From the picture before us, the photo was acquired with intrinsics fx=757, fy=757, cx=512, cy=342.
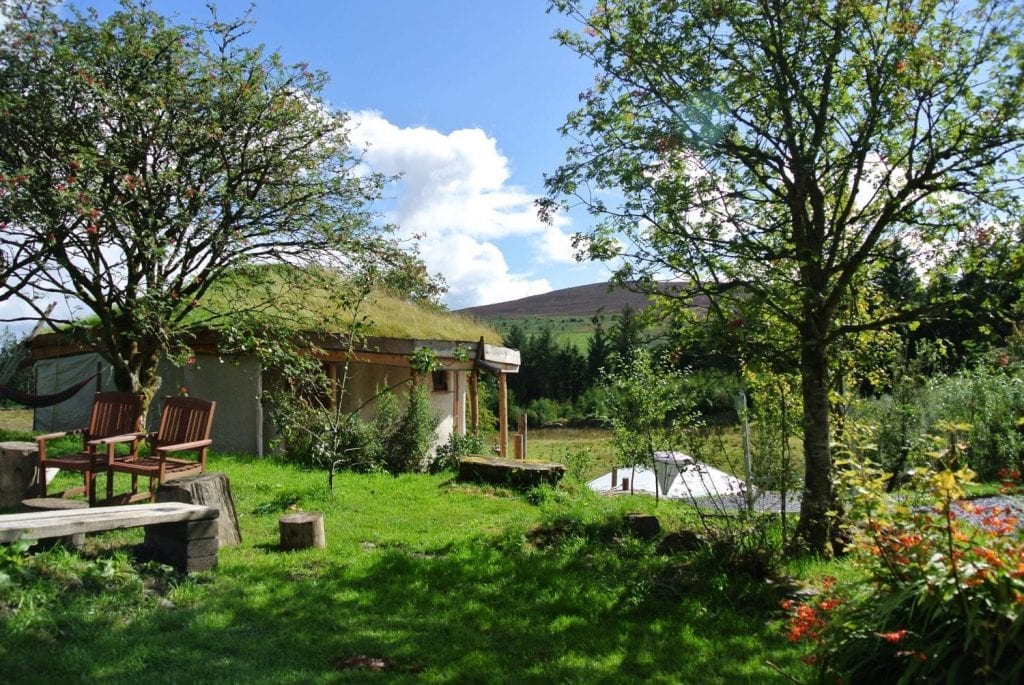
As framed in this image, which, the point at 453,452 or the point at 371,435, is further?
the point at 453,452

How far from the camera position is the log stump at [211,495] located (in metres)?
5.75

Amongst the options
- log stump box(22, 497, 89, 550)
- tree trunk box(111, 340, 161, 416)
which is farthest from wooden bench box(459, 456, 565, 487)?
log stump box(22, 497, 89, 550)

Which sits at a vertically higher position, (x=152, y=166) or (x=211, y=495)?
(x=152, y=166)

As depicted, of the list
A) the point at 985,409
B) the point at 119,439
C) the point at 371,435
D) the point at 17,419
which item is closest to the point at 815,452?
the point at 119,439

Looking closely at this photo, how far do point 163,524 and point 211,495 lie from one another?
71cm

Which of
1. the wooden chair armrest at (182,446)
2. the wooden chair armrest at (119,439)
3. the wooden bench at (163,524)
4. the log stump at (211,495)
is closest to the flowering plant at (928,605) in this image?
the wooden bench at (163,524)

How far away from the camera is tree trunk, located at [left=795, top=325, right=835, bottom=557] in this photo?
598 centimetres

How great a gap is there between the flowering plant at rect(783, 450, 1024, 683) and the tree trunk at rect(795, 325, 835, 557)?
7.86 ft

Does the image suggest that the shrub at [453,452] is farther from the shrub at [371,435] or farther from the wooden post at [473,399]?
the wooden post at [473,399]

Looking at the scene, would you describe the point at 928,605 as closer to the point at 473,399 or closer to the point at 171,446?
the point at 171,446

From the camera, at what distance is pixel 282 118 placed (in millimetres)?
10711

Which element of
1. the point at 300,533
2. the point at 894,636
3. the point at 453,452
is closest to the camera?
the point at 894,636

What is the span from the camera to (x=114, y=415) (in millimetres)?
7469

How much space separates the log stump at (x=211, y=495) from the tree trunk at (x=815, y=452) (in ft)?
15.1
